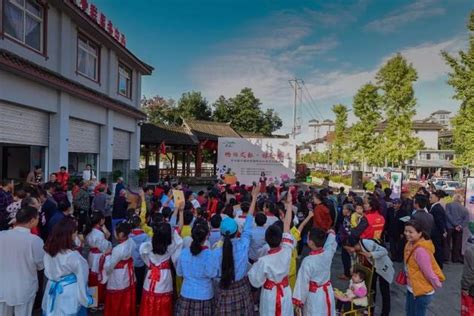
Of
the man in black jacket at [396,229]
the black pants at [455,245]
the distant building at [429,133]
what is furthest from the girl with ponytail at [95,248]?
the distant building at [429,133]

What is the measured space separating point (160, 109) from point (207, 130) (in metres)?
15.1

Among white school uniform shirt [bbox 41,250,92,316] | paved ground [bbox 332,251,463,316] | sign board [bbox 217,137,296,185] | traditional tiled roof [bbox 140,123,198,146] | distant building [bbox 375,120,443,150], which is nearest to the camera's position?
white school uniform shirt [bbox 41,250,92,316]

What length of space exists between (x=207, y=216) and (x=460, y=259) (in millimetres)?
6171

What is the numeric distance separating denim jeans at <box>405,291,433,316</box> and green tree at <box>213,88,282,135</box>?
36921 millimetres

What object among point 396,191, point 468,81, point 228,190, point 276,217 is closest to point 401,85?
point 468,81

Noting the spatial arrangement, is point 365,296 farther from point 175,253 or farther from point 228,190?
point 228,190

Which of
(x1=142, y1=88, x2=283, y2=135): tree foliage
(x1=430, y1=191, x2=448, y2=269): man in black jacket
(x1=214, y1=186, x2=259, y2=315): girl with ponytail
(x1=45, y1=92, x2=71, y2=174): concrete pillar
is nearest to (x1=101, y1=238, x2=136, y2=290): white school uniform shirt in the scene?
(x1=214, y1=186, x2=259, y2=315): girl with ponytail

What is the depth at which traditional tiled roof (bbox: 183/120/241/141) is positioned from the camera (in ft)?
80.6

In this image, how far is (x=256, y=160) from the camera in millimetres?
14977

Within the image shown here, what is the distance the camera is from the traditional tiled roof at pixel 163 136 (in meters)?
21.3

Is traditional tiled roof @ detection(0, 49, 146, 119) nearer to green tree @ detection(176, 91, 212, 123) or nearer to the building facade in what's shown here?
the building facade

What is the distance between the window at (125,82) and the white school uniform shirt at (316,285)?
46.2 ft

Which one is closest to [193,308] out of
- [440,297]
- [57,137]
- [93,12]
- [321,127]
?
[440,297]

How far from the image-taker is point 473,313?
139 inches
